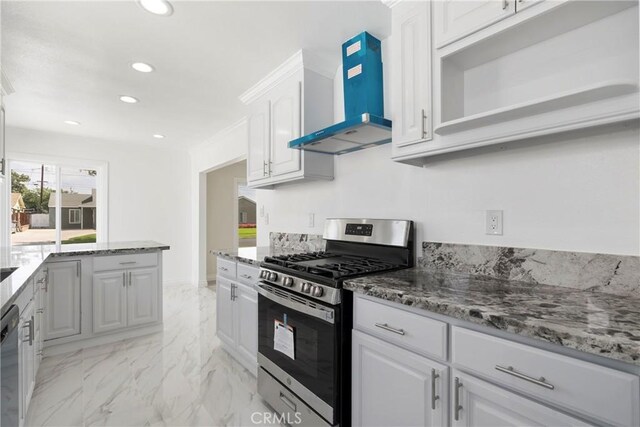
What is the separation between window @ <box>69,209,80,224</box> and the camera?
16.3 ft

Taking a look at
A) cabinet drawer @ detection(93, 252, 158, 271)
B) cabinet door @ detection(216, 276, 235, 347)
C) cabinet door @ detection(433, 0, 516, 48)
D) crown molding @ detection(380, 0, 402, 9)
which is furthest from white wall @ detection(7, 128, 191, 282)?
cabinet door @ detection(433, 0, 516, 48)

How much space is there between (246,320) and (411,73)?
1.98m

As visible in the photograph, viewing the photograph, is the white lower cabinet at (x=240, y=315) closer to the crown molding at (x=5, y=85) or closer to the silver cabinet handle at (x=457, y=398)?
the silver cabinet handle at (x=457, y=398)

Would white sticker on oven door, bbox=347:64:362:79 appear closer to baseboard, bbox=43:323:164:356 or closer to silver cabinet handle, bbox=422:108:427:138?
silver cabinet handle, bbox=422:108:427:138

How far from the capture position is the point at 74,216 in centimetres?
498

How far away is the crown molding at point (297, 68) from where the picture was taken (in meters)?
2.37

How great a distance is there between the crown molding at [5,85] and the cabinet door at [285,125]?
7.39 feet

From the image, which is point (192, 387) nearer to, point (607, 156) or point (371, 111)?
point (371, 111)

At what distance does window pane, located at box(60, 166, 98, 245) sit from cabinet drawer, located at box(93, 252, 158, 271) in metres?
2.61

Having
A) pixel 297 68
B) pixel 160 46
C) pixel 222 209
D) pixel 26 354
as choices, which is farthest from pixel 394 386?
pixel 222 209

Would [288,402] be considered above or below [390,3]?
below

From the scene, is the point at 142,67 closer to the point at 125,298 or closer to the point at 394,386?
the point at 125,298

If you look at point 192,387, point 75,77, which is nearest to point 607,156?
point 192,387

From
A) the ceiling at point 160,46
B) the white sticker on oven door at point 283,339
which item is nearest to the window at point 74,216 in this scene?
the ceiling at point 160,46
